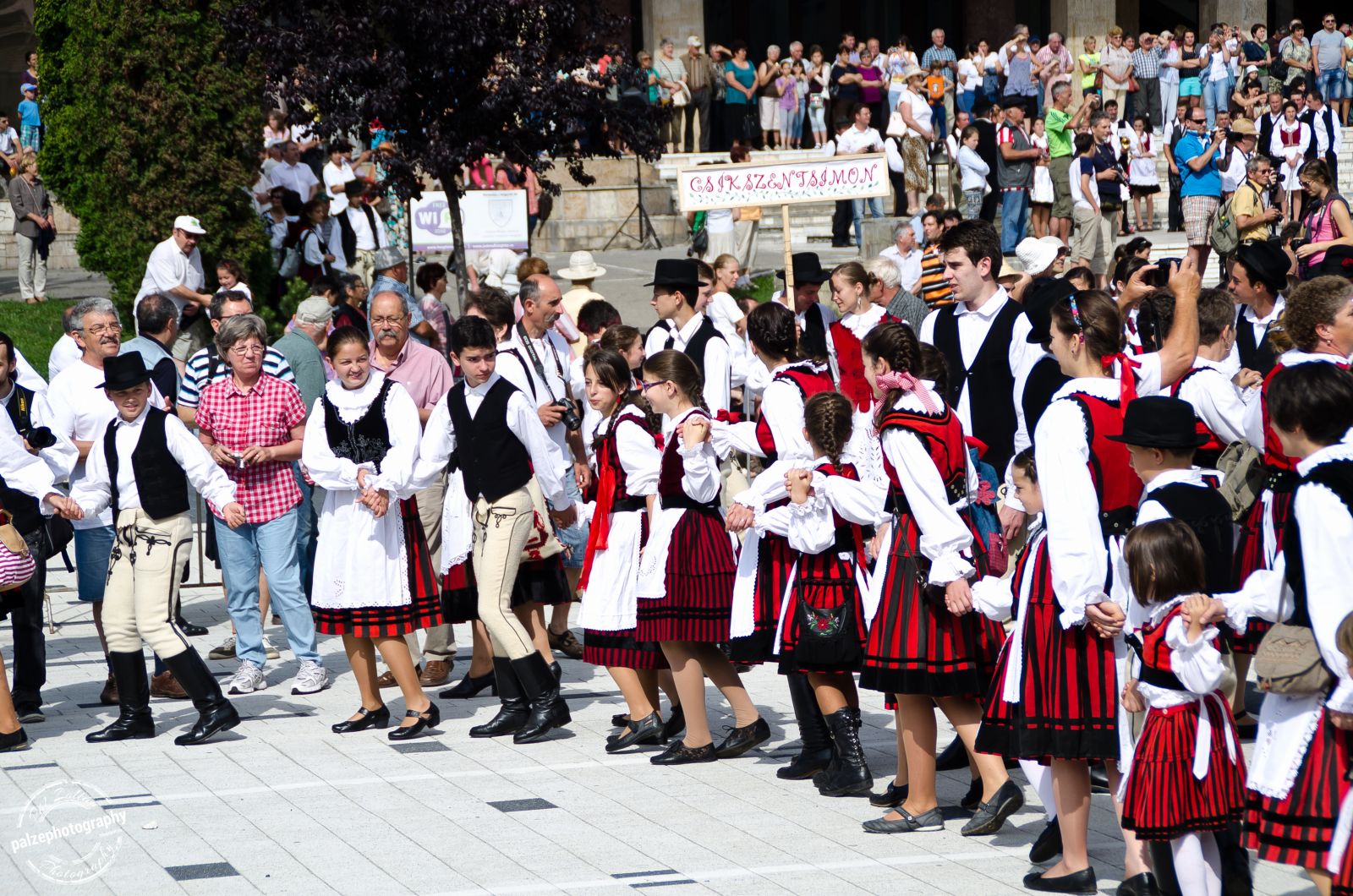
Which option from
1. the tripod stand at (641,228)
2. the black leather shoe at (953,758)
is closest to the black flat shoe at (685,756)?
the black leather shoe at (953,758)

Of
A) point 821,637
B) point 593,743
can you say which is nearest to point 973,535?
point 821,637

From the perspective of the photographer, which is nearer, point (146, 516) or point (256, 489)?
point (146, 516)

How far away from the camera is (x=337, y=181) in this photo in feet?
A: 60.5

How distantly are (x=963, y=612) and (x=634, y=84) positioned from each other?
18113 mm

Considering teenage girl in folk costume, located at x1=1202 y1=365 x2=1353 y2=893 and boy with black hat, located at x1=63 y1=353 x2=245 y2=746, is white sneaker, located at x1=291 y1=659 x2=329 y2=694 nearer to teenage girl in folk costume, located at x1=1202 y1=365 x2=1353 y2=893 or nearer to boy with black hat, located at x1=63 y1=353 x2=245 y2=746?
boy with black hat, located at x1=63 y1=353 x2=245 y2=746

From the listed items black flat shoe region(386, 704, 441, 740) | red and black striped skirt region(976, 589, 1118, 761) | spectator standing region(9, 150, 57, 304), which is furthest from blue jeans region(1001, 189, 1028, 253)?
red and black striped skirt region(976, 589, 1118, 761)

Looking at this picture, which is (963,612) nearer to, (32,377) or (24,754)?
(24,754)

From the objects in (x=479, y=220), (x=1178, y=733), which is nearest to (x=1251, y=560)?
(x=1178, y=733)

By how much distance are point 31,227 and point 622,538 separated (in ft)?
47.1

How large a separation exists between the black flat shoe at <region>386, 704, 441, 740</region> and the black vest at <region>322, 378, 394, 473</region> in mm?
1120

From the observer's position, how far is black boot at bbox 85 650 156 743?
766cm

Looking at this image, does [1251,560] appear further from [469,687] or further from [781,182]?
[781,182]

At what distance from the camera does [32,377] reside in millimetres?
8820

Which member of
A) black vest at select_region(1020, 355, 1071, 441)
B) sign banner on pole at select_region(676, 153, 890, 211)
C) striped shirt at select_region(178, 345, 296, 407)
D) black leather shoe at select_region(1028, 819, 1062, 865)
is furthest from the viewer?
sign banner on pole at select_region(676, 153, 890, 211)
